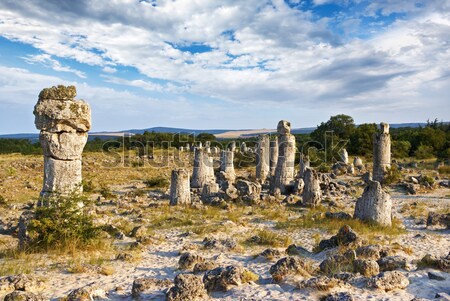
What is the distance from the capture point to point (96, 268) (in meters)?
7.06

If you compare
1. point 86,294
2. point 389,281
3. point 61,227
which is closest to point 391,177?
point 389,281

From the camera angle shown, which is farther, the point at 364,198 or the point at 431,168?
the point at 431,168

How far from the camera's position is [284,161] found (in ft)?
60.6

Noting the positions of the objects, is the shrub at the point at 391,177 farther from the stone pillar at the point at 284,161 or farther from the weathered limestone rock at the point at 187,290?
the weathered limestone rock at the point at 187,290

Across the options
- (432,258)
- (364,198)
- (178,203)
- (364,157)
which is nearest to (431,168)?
(364,157)

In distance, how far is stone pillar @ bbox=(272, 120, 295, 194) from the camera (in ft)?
60.7

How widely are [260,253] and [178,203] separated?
770cm

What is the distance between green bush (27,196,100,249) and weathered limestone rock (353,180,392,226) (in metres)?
8.00

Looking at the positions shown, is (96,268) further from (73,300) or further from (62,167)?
(62,167)

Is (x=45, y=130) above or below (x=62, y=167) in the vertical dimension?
above

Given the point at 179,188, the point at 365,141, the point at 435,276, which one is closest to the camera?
the point at 435,276

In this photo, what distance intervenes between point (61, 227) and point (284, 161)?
A: 12.1 m

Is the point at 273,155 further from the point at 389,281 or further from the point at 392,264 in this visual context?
the point at 389,281

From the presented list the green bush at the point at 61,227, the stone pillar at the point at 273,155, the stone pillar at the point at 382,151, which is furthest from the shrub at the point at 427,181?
the green bush at the point at 61,227
